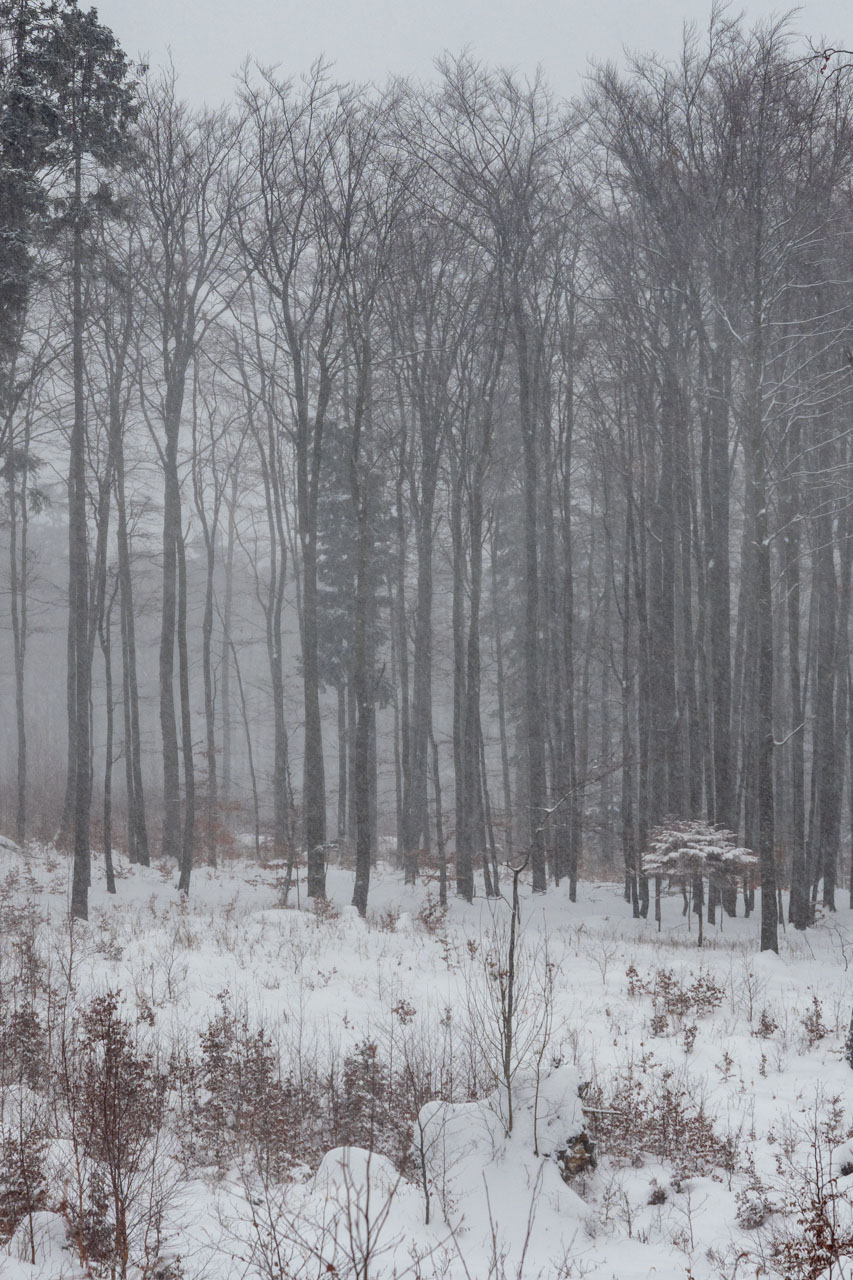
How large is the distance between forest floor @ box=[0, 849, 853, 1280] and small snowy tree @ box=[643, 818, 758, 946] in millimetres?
2412

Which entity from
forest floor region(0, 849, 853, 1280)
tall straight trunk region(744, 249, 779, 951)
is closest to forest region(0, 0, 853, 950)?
tall straight trunk region(744, 249, 779, 951)

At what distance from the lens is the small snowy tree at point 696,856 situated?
12562 mm

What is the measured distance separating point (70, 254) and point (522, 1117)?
1308 centimetres

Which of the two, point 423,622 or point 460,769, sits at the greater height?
point 423,622

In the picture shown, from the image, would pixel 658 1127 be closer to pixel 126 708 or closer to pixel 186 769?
pixel 186 769

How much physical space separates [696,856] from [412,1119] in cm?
816

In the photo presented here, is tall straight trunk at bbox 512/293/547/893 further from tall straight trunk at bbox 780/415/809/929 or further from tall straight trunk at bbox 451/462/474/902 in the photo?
tall straight trunk at bbox 780/415/809/929

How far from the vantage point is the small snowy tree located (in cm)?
1256

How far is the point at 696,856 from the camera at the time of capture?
12.8m

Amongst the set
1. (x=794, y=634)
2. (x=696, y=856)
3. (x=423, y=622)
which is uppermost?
(x=423, y=622)

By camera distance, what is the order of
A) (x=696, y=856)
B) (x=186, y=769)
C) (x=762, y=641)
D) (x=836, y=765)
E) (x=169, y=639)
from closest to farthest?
(x=762, y=641), (x=696, y=856), (x=836, y=765), (x=186, y=769), (x=169, y=639)

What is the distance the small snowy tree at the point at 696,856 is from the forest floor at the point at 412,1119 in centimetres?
241

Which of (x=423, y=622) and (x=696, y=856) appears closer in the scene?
(x=696, y=856)

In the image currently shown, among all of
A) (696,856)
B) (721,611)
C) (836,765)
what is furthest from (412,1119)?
(836,765)
